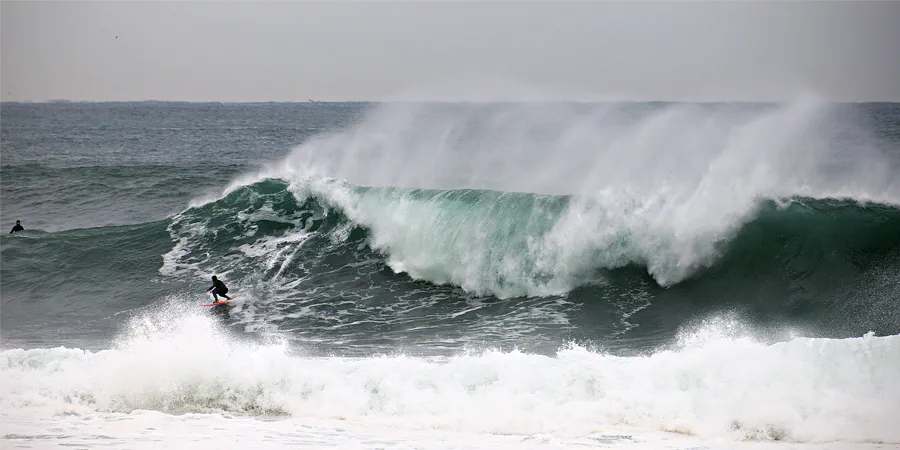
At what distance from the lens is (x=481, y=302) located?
12.4 meters

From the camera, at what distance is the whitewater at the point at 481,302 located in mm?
6980

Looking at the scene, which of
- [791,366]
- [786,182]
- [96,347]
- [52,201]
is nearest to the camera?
[791,366]

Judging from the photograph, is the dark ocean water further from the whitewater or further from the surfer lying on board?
the surfer lying on board

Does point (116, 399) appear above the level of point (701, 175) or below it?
below

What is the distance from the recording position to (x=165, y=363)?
8.02 meters

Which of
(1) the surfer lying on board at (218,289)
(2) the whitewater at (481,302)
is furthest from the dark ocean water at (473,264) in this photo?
(1) the surfer lying on board at (218,289)

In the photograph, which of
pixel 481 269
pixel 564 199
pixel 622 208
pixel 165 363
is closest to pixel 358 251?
pixel 481 269

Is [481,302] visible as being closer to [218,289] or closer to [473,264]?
[473,264]

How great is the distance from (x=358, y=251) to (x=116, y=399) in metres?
7.78

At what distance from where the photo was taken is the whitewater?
22.9 ft

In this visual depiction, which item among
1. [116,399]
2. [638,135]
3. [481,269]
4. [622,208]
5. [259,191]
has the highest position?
[638,135]

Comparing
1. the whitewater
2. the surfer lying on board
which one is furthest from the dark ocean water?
the surfer lying on board

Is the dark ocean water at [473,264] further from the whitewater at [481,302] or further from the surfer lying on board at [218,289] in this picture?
the surfer lying on board at [218,289]

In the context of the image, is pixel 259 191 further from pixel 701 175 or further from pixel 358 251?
pixel 701 175
